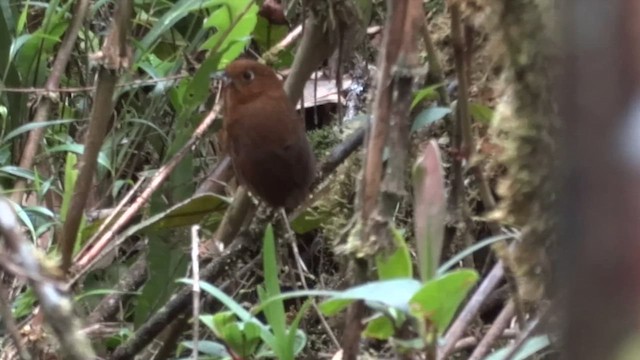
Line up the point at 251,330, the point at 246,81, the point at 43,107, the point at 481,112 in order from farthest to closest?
the point at 43,107 < the point at 246,81 < the point at 481,112 < the point at 251,330

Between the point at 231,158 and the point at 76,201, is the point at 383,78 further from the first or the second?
the point at 231,158

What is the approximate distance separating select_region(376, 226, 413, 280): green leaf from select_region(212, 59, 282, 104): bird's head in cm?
78

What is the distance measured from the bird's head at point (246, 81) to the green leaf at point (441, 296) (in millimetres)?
870

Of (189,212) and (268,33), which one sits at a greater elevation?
(268,33)

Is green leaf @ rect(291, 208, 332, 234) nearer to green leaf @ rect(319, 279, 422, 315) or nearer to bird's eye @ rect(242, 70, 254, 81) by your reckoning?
bird's eye @ rect(242, 70, 254, 81)

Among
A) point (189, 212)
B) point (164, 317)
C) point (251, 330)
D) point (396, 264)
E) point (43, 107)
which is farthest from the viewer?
point (43, 107)

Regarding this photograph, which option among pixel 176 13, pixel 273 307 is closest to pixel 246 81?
pixel 176 13

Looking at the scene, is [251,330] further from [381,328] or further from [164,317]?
[164,317]

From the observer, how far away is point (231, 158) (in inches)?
56.1

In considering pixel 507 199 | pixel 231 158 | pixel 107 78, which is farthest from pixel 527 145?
pixel 231 158

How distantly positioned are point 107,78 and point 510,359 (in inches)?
22.9

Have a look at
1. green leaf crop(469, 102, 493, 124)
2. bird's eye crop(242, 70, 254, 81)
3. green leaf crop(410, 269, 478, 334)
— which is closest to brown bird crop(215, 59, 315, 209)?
bird's eye crop(242, 70, 254, 81)

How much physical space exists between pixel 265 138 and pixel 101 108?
1.30ft

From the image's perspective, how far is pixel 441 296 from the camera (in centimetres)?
55
